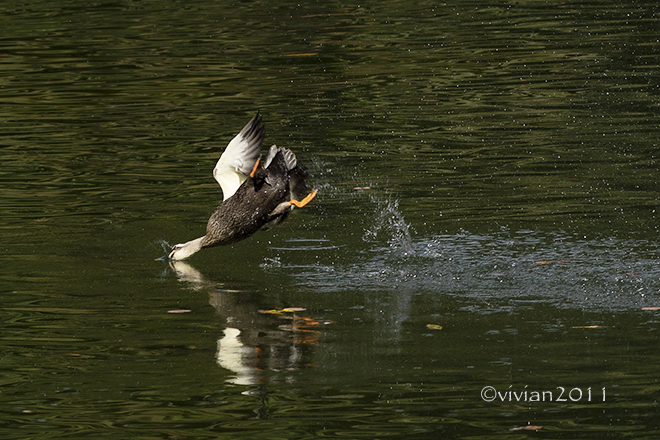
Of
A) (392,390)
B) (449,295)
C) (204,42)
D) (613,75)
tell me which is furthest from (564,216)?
(204,42)

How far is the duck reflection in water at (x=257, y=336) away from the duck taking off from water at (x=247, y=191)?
0.43m

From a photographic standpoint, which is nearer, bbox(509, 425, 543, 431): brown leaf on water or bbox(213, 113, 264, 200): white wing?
bbox(509, 425, 543, 431): brown leaf on water

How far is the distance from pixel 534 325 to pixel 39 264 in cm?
362

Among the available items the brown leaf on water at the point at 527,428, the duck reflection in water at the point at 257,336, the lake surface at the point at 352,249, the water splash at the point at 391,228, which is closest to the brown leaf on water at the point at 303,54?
→ the lake surface at the point at 352,249

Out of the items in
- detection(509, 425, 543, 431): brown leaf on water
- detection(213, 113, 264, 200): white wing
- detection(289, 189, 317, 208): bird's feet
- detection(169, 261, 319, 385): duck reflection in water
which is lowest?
detection(509, 425, 543, 431): brown leaf on water

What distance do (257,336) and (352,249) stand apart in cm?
165

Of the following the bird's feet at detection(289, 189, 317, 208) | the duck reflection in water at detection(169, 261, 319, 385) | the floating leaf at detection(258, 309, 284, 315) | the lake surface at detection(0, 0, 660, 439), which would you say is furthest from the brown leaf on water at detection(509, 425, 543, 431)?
the bird's feet at detection(289, 189, 317, 208)

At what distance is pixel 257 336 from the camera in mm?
5973

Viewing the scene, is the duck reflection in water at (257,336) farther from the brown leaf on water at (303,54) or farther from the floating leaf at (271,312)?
the brown leaf on water at (303,54)

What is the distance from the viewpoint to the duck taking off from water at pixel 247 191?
283 inches

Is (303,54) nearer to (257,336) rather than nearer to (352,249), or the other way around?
(352,249)

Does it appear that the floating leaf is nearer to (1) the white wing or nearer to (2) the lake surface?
(2) the lake surface

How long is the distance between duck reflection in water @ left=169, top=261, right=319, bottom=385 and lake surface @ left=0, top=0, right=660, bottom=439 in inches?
0.8

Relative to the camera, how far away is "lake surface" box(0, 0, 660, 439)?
16.4 ft
